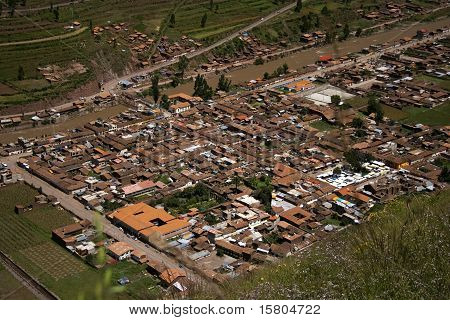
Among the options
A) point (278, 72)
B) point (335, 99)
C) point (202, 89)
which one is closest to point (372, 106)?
point (335, 99)

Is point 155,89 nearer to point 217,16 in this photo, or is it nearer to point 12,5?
point 12,5

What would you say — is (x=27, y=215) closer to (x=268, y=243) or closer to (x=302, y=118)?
(x=268, y=243)

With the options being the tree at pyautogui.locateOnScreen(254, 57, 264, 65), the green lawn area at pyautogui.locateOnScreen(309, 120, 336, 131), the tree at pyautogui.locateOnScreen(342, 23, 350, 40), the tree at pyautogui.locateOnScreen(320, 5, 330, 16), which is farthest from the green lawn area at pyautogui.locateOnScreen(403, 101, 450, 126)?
the tree at pyautogui.locateOnScreen(320, 5, 330, 16)

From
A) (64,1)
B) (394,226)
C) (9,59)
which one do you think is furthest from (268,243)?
(64,1)

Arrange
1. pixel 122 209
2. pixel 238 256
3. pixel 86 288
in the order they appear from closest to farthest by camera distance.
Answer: pixel 86 288, pixel 238 256, pixel 122 209

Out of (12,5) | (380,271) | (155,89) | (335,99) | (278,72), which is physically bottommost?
(278,72)

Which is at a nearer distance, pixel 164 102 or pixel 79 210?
pixel 79 210

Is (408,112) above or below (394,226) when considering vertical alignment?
below

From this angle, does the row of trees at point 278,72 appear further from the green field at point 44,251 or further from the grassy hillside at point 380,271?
the grassy hillside at point 380,271
